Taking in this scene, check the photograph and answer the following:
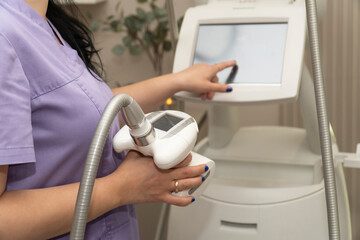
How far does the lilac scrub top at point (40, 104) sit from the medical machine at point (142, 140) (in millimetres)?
73

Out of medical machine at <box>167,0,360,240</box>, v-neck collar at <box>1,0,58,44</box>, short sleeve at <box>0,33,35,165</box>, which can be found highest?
v-neck collar at <box>1,0,58,44</box>

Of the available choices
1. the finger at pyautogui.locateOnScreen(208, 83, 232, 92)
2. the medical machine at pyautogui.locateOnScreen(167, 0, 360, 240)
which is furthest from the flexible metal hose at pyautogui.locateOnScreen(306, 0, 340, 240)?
the finger at pyautogui.locateOnScreen(208, 83, 232, 92)

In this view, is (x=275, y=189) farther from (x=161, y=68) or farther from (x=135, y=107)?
(x=161, y=68)

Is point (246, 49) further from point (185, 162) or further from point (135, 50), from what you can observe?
point (135, 50)

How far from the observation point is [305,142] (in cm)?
134

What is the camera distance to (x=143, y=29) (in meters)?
1.99

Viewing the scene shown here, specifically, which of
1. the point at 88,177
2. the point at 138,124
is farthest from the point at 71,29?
the point at 88,177

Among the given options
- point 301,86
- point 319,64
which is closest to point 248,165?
point 301,86

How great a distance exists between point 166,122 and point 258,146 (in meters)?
0.62

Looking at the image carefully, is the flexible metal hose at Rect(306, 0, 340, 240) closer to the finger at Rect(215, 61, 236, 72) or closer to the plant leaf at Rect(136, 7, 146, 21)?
the finger at Rect(215, 61, 236, 72)

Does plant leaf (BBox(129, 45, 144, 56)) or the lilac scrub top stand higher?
the lilac scrub top

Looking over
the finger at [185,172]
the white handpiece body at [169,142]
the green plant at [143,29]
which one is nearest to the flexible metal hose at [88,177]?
the white handpiece body at [169,142]

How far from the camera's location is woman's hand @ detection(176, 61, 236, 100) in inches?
42.2

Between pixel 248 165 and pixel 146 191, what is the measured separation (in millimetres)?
576
